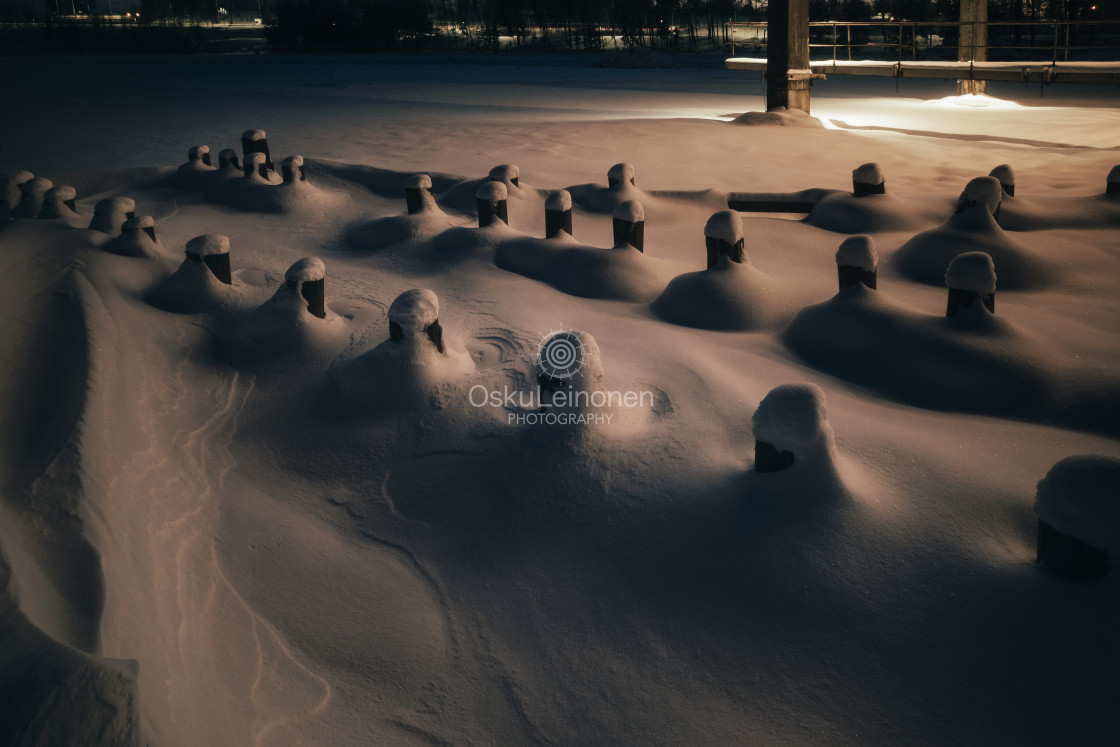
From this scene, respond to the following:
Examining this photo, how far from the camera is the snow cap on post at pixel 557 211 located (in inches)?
209

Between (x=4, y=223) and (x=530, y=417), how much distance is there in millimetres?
4487

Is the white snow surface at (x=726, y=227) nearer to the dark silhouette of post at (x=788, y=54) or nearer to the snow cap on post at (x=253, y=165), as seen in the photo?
the snow cap on post at (x=253, y=165)

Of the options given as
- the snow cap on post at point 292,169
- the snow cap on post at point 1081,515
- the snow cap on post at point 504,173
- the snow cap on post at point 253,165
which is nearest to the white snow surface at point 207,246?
the snow cap on post at point 292,169

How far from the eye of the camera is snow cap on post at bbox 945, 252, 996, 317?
3.69m

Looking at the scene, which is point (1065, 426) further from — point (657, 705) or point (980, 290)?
point (657, 705)

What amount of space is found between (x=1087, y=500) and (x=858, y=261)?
7.18 feet

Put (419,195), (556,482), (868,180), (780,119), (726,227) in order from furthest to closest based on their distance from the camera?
1. (780,119)
2. (868,180)
3. (419,195)
4. (726,227)
5. (556,482)

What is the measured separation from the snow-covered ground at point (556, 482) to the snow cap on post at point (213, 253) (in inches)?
2.5

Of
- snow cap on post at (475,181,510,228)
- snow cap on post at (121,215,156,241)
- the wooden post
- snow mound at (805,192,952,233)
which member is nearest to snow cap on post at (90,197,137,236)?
snow cap on post at (121,215,156,241)

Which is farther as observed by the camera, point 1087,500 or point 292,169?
point 292,169

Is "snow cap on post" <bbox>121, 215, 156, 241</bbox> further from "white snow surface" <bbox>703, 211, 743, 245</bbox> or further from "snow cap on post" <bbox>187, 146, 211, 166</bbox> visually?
"white snow surface" <bbox>703, 211, 743, 245</bbox>

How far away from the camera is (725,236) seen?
443cm

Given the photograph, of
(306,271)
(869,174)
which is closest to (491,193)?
(306,271)

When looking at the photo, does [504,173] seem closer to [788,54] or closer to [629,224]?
[629,224]
